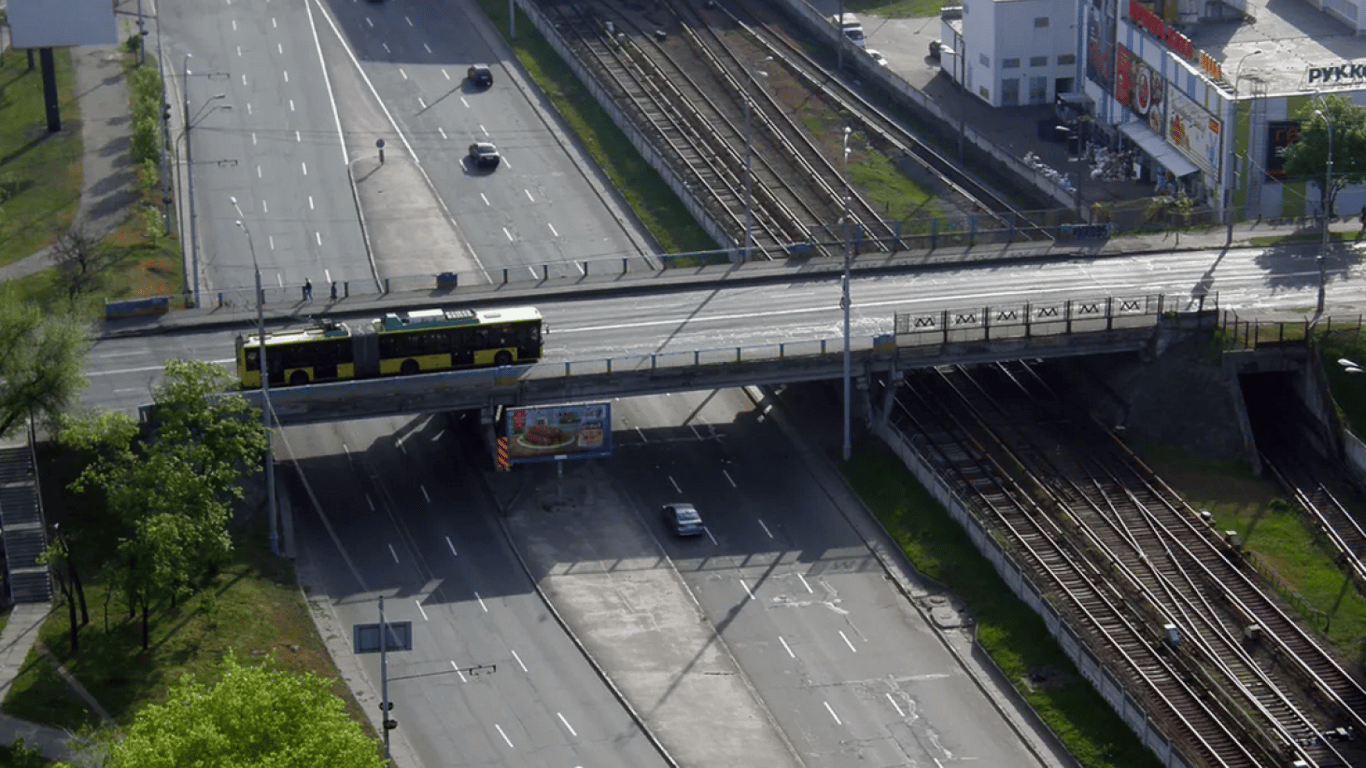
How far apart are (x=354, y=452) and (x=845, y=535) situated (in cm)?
2125

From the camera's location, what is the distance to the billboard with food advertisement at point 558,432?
8794 cm

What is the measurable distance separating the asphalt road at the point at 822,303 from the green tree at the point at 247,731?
33298 mm

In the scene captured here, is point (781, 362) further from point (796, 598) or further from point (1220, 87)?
point (1220, 87)

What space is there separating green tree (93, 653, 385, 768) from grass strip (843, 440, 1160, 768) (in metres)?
26.4

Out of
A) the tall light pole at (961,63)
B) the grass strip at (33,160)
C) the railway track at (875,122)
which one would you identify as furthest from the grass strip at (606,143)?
the grass strip at (33,160)

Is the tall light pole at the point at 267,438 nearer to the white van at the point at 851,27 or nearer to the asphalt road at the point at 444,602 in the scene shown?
the asphalt road at the point at 444,602

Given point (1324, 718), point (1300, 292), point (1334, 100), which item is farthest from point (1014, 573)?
point (1334, 100)

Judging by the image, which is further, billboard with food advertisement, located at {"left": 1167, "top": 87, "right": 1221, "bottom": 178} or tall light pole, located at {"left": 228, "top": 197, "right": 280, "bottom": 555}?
billboard with food advertisement, located at {"left": 1167, "top": 87, "right": 1221, "bottom": 178}

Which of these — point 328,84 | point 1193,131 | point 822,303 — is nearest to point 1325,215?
point 822,303

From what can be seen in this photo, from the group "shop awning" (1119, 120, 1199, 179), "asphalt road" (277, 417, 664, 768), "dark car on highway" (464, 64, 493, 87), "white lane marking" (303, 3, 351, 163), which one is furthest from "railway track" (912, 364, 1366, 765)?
"dark car on highway" (464, 64, 493, 87)

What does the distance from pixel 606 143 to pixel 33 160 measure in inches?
1281

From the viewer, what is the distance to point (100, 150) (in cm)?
12469

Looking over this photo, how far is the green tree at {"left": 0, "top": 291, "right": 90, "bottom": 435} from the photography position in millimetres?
80500

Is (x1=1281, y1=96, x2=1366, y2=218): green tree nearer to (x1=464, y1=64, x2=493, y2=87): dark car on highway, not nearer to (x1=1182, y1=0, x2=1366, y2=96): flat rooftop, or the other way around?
(x1=1182, y1=0, x2=1366, y2=96): flat rooftop
